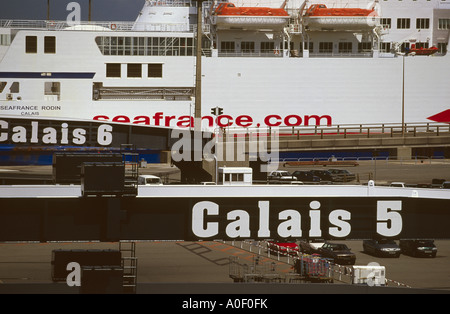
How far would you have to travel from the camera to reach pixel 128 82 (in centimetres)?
5828

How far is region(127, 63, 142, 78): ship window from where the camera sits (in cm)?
5847

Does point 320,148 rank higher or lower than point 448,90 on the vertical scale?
lower

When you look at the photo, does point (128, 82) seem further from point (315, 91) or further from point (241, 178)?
point (241, 178)

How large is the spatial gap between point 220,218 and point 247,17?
32672 mm

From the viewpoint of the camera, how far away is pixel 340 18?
58281 mm

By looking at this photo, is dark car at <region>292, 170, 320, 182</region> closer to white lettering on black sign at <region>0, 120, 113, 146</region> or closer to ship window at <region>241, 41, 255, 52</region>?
white lettering on black sign at <region>0, 120, 113, 146</region>

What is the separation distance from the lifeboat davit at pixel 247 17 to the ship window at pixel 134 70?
6175 millimetres

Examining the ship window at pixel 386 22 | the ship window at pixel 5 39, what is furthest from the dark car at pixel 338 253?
the ship window at pixel 5 39

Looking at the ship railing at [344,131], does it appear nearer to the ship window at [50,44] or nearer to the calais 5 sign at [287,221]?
the ship window at [50,44]

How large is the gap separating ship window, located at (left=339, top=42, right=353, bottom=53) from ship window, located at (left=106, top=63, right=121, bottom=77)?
16102mm

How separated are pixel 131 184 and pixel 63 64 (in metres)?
34.1

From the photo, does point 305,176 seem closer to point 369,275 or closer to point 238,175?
point 238,175

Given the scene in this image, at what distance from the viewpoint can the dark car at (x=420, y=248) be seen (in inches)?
1358
